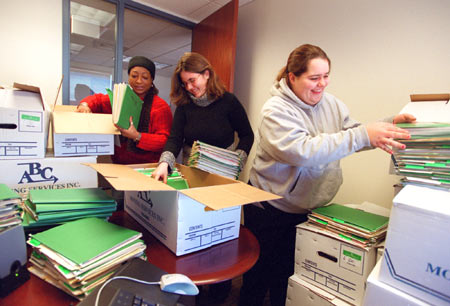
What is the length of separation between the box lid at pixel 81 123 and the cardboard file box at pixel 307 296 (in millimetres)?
1243

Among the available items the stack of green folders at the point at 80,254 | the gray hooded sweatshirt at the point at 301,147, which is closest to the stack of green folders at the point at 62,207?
the stack of green folders at the point at 80,254

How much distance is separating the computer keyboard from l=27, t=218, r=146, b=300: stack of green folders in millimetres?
102

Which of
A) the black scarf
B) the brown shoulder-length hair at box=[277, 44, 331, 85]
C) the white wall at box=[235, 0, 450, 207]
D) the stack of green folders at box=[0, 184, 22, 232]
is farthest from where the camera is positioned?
the black scarf

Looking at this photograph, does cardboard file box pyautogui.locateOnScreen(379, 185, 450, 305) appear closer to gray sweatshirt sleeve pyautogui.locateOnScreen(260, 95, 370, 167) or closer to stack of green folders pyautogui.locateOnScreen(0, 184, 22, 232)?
gray sweatshirt sleeve pyautogui.locateOnScreen(260, 95, 370, 167)

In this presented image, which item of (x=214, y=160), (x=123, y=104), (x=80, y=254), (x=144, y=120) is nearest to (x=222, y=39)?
(x=144, y=120)

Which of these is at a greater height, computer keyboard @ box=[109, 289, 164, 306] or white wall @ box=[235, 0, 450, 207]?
white wall @ box=[235, 0, 450, 207]

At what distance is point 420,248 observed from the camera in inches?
25.8

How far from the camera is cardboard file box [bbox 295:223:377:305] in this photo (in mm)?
1003

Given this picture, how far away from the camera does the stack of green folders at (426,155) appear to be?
2.84 feet

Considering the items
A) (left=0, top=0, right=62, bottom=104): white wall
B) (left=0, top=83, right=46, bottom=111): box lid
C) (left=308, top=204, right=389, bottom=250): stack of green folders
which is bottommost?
(left=308, top=204, right=389, bottom=250): stack of green folders

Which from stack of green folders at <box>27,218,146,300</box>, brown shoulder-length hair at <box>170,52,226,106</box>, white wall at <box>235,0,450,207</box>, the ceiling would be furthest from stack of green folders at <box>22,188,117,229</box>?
the ceiling

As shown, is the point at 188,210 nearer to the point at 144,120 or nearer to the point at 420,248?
the point at 420,248

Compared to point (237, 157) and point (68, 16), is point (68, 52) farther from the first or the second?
point (237, 157)

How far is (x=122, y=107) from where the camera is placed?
1.42 m
